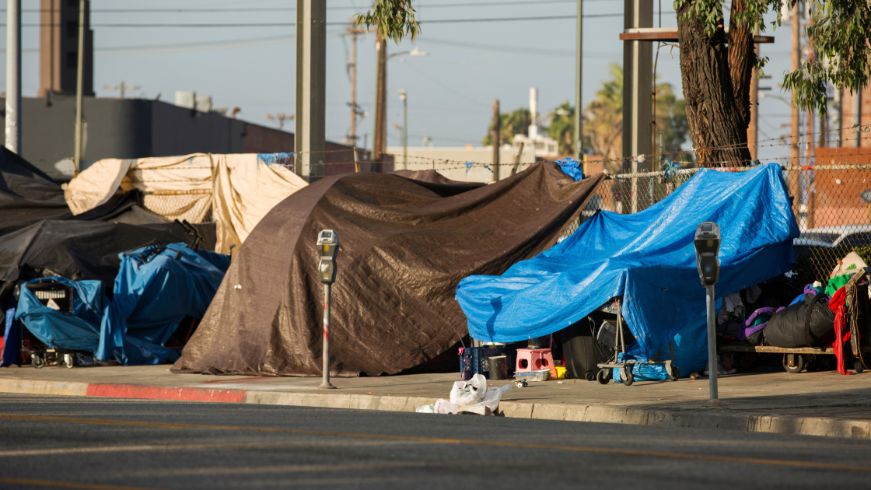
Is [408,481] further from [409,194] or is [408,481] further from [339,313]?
[409,194]

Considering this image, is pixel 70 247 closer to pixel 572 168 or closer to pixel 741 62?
pixel 572 168

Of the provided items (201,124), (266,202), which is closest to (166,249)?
(266,202)

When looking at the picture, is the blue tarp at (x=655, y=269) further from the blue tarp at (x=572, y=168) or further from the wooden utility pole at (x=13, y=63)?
the wooden utility pole at (x=13, y=63)

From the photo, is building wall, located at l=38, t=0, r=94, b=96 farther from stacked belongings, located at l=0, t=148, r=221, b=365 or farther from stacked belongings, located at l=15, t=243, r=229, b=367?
stacked belongings, located at l=15, t=243, r=229, b=367

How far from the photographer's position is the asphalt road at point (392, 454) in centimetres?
800

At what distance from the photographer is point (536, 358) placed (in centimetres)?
1717

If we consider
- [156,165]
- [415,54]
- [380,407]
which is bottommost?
[380,407]

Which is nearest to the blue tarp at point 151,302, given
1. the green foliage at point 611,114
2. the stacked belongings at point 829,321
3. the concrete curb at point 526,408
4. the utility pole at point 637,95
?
the concrete curb at point 526,408


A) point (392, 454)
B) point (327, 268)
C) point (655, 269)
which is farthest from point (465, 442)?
point (655, 269)

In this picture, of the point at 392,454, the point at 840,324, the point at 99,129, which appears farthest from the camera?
the point at 99,129

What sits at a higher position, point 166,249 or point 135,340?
point 166,249

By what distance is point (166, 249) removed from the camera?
21609 millimetres

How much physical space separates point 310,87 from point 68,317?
20.7 feet

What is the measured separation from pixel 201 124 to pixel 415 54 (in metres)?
10.1
